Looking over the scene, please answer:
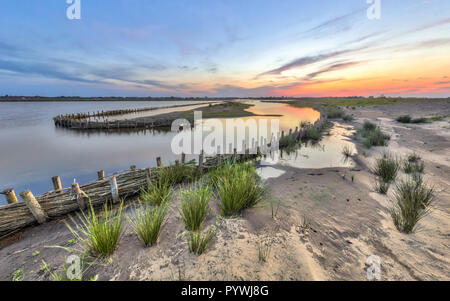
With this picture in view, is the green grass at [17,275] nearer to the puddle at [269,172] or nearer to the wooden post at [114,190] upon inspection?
the wooden post at [114,190]

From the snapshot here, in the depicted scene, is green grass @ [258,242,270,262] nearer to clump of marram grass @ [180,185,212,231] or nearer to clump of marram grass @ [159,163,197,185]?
clump of marram grass @ [180,185,212,231]

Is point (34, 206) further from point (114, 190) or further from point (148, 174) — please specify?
point (148, 174)

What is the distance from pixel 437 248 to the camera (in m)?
3.03

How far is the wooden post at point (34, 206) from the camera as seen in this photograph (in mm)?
4309

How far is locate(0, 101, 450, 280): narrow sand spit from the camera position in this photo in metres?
2.52

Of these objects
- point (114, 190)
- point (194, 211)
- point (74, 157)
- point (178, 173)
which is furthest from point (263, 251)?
point (74, 157)

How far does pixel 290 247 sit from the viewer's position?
300 centimetres

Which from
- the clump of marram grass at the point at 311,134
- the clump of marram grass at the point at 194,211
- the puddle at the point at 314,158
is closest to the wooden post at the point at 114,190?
the clump of marram grass at the point at 194,211

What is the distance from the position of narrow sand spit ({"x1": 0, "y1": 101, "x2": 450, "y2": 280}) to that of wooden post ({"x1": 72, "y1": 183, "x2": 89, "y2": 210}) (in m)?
0.65

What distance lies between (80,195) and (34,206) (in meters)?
0.93

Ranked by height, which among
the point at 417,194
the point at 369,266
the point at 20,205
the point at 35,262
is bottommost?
the point at 35,262
